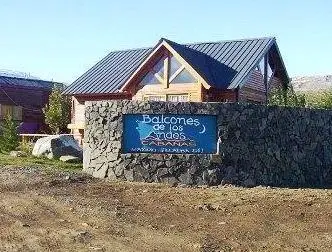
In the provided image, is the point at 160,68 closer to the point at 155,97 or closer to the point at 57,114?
the point at 155,97

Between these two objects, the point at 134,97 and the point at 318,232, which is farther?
the point at 134,97

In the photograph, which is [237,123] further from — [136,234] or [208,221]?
[136,234]

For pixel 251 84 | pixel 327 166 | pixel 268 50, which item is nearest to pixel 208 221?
pixel 327 166

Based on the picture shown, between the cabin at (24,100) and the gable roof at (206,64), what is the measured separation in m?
9.49

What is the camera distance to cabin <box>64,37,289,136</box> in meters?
23.9

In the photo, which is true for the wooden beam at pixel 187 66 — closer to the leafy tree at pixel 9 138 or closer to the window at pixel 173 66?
the window at pixel 173 66

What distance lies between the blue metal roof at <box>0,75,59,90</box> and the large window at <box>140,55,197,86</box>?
1652 cm

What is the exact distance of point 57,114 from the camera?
33.9 m

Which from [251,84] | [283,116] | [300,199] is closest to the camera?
[300,199]

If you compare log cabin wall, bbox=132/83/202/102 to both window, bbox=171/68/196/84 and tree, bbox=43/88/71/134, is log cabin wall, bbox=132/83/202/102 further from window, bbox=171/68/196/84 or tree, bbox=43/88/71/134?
tree, bbox=43/88/71/134

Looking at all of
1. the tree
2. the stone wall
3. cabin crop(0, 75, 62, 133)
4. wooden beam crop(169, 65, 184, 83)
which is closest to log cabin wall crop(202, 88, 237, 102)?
wooden beam crop(169, 65, 184, 83)

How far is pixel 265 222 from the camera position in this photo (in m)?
9.86

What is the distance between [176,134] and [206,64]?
11214 mm

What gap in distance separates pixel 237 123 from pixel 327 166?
13.9 feet
